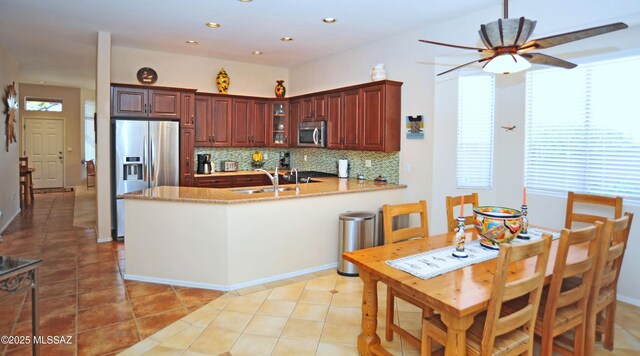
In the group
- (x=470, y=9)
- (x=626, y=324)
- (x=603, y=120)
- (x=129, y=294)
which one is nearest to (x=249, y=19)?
(x=470, y=9)

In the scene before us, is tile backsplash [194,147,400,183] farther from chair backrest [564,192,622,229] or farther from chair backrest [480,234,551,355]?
chair backrest [480,234,551,355]

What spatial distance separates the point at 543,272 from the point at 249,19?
3.91 metres

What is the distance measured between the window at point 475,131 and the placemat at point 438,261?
191cm

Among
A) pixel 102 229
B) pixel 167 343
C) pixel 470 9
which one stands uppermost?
pixel 470 9

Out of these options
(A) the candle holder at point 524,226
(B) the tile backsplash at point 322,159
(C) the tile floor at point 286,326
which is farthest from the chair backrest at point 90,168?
(A) the candle holder at point 524,226

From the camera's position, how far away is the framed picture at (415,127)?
4.68 metres

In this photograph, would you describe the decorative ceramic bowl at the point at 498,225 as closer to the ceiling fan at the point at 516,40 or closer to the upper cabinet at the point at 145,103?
the ceiling fan at the point at 516,40

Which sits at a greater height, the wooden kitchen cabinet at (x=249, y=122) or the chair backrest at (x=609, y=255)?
the wooden kitchen cabinet at (x=249, y=122)

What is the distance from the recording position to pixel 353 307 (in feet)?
10.9

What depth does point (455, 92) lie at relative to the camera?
441 cm

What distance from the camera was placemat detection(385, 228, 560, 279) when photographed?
7.02 ft

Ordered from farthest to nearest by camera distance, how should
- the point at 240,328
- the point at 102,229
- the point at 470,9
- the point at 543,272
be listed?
the point at 102,229 → the point at 470,9 → the point at 240,328 → the point at 543,272

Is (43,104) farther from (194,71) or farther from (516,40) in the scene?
(516,40)

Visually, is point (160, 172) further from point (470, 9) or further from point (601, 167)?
point (601, 167)
